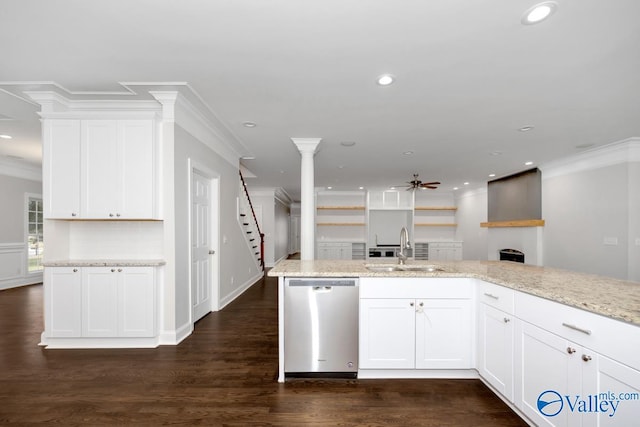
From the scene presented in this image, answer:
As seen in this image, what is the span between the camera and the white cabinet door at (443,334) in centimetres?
253

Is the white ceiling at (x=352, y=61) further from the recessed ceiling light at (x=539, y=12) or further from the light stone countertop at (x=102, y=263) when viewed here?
the light stone countertop at (x=102, y=263)

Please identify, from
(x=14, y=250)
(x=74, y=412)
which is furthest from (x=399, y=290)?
(x=14, y=250)

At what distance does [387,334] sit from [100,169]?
131 inches

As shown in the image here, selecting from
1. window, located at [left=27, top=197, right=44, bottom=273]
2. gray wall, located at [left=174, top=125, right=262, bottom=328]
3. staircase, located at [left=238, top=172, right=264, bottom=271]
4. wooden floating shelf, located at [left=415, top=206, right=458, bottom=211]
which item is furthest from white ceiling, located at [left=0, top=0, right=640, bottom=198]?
wooden floating shelf, located at [left=415, top=206, right=458, bottom=211]

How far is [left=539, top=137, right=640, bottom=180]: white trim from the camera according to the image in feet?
15.4

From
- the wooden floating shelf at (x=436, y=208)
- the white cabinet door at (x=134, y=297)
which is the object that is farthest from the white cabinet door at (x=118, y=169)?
the wooden floating shelf at (x=436, y=208)

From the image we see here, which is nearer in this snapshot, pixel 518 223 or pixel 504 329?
pixel 504 329

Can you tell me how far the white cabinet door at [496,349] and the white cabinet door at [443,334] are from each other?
11cm

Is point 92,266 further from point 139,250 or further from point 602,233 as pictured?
point 602,233

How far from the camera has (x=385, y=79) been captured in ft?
9.00

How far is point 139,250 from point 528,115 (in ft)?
15.9

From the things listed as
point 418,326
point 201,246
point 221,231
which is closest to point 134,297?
point 201,246

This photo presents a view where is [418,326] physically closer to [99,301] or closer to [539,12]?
[539,12]

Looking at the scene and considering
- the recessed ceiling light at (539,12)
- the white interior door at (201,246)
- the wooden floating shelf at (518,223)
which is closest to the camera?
the recessed ceiling light at (539,12)
